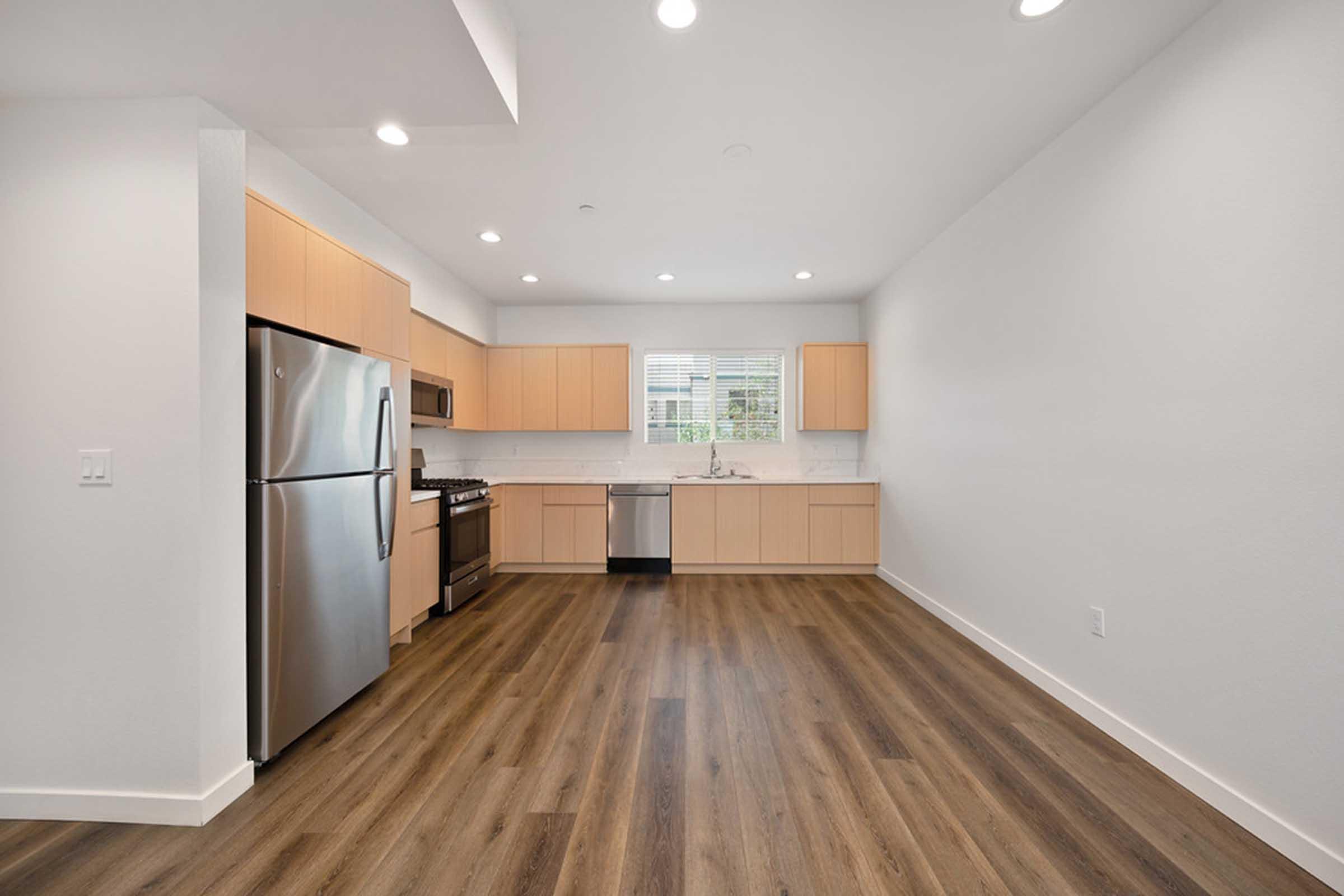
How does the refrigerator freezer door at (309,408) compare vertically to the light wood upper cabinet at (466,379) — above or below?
below

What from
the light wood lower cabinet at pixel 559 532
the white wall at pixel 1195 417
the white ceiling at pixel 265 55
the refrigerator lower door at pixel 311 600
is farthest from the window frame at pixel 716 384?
the white ceiling at pixel 265 55

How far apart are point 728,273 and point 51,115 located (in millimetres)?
3770

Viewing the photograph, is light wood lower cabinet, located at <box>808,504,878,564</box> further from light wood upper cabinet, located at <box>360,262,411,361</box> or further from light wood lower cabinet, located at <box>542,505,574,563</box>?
light wood upper cabinet, located at <box>360,262,411,361</box>

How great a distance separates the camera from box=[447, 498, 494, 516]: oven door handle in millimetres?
3898

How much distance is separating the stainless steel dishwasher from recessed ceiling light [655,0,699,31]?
3710 mm

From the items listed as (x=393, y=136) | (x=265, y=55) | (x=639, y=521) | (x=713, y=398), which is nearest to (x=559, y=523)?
(x=639, y=521)

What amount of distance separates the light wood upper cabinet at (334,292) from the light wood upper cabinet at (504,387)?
255 cm

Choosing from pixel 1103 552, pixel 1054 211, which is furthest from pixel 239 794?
pixel 1054 211

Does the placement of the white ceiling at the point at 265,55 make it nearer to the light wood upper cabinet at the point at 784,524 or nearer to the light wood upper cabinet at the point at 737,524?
the light wood upper cabinet at the point at 737,524

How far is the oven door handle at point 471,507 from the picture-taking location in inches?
153

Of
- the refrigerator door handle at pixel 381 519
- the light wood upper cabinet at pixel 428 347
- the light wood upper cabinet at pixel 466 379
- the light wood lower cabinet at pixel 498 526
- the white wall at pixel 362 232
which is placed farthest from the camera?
the light wood lower cabinet at pixel 498 526

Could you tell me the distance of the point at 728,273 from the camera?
180 inches

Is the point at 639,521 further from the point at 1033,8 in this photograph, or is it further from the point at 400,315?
the point at 1033,8

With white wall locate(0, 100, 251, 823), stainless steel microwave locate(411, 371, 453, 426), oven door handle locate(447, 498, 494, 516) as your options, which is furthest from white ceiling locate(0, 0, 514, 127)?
oven door handle locate(447, 498, 494, 516)
